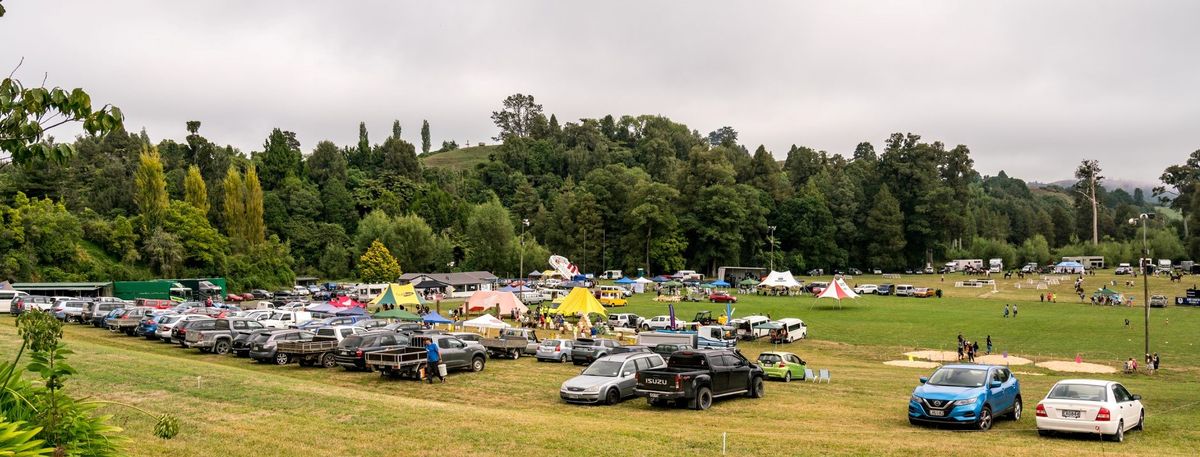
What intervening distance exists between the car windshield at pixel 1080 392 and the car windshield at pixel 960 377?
1.38m

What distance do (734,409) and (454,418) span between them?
21.5ft

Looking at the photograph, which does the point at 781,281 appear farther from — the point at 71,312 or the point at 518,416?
the point at 518,416

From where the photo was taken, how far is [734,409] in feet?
59.6

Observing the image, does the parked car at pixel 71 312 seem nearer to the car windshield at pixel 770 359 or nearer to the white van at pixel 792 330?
the car windshield at pixel 770 359

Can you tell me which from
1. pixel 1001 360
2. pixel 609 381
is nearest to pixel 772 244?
pixel 1001 360

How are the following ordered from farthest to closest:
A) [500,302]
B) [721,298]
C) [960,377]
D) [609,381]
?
1. [721,298]
2. [500,302]
3. [609,381]
4. [960,377]

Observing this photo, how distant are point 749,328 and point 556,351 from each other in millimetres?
15989

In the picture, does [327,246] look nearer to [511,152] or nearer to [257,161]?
[257,161]

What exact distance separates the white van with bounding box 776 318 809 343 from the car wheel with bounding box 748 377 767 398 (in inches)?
834

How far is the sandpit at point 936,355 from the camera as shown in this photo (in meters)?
33.7

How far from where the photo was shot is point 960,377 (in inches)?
634

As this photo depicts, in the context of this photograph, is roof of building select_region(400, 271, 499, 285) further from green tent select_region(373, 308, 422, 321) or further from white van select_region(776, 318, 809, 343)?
white van select_region(776, 318, 809, 343)

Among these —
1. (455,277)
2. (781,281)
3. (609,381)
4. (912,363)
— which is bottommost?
(912,363)

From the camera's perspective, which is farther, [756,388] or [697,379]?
[756,388]
